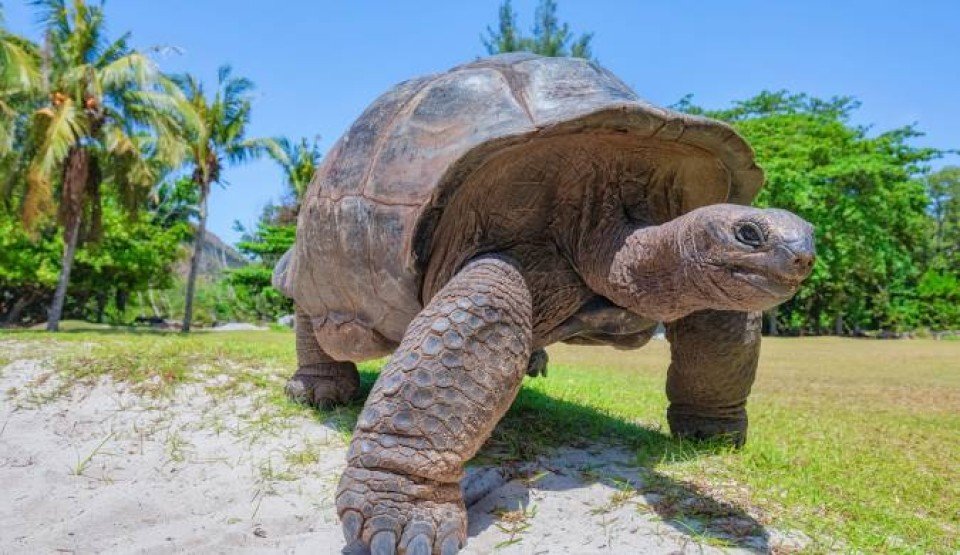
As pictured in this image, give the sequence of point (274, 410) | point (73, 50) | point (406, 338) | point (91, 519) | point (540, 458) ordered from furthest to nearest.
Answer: point (73, 50)
point (274, 410)
point (540, 458)
point (91, 519)
point (406, 338)

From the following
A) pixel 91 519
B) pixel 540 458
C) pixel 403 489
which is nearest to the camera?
pixel 403 489

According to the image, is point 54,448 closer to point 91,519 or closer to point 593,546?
point 91,519

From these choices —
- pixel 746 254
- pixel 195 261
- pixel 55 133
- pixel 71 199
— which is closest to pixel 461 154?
pixel 746 254

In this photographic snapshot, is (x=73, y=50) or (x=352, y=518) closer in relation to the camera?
(x=352, y=518)

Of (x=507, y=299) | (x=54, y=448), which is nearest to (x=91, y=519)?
(x=54, y=448)

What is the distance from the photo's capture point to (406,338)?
8.52 feet

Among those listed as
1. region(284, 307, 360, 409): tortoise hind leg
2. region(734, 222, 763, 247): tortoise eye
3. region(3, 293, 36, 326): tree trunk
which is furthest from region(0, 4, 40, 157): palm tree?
region(734, 222, 763, 247): tortoise eye

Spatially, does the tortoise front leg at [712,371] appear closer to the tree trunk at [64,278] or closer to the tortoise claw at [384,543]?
the tortoise claw at [384,543]

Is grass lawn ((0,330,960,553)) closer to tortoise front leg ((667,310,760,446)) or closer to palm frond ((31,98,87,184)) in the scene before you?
tortoise front leg ((667,310,760,446))

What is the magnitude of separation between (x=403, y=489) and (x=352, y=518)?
200mm

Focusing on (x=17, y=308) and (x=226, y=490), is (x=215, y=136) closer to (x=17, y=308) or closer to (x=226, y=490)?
(x=17, y=308)

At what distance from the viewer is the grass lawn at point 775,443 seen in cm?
291

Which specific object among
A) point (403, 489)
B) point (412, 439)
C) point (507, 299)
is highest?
point (507, 299)

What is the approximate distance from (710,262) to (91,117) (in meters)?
22.2
